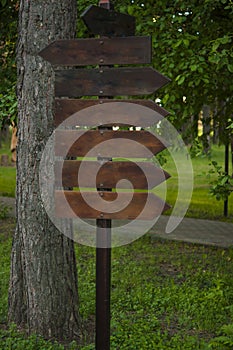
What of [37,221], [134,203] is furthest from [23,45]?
[134,203]

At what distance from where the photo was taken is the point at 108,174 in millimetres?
4520

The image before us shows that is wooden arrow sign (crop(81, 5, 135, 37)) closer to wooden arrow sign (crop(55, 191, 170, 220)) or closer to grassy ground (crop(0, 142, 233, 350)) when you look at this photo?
wooden arrow sign (crop(55, 191, 170, 220))

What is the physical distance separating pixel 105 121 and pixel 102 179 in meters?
0.42

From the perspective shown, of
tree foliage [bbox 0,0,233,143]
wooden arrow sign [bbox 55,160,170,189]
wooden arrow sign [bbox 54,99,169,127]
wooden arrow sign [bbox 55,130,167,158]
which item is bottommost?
wooden arrow sign [bbox 55,160,170,189]

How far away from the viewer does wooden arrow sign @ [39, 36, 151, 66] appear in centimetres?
437

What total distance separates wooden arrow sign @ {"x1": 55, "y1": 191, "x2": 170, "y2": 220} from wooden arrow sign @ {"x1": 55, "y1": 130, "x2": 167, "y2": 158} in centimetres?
29

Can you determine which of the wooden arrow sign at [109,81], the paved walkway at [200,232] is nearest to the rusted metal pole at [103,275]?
the wooden arrow sign at [109,81]

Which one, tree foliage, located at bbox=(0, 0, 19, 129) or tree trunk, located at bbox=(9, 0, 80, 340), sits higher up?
tree foliage, located at bbox=(0, 0, 19, 129)

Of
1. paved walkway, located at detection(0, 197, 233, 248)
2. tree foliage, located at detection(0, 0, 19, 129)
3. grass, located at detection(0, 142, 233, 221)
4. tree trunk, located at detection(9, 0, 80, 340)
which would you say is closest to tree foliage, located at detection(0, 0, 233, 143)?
tree foliage, located at detection(0, 0, 19, 129)

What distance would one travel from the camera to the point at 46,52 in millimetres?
4633

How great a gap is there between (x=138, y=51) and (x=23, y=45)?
70.0 inches

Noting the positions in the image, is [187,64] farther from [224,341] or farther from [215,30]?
[224,341]

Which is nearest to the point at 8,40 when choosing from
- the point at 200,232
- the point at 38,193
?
the point at 200,232

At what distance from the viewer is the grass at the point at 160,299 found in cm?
580
